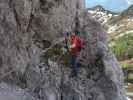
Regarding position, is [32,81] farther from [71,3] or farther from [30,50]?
[71,3]

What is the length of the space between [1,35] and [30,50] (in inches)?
105

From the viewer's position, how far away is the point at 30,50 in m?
26.9

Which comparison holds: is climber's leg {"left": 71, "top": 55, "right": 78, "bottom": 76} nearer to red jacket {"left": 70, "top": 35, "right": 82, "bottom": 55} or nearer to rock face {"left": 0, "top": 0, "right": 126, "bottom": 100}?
rock face {"left": 0, "top": 0, "right": 126, "bottom": 100}

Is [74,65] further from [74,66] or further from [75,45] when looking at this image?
[75,45]

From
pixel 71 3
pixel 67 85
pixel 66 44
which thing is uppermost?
pixel 71 3

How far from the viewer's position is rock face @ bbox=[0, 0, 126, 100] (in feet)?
83.0

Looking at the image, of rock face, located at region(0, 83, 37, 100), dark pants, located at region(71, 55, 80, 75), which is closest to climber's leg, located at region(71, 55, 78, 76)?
dark pants, located at region(71, 55, 80, 75)

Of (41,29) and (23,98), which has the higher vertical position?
(41,29)

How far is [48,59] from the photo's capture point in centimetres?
2850

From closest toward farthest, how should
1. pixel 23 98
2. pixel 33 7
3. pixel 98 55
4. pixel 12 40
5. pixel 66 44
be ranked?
pixel 23 98 → pixel 12 40 → pixel 33 7 → pixel 66 44 → pixel 98 55

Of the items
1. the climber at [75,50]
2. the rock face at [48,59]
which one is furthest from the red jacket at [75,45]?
the rock face at [48,59]

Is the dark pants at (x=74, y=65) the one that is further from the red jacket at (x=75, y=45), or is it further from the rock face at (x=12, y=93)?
the rock face at (x=12, y=93)

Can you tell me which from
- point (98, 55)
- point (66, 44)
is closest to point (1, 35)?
point (66, 44)

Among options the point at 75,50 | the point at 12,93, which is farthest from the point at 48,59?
the point at 12,93
